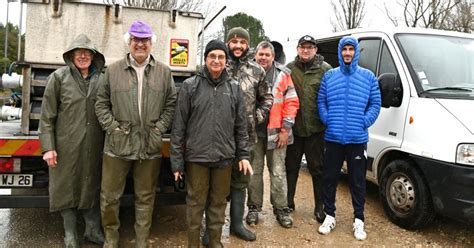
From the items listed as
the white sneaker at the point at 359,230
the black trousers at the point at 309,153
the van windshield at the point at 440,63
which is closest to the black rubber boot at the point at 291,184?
the black trousers at the point at 309,153

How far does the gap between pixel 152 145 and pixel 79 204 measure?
2.70ft

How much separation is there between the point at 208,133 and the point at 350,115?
1.53m

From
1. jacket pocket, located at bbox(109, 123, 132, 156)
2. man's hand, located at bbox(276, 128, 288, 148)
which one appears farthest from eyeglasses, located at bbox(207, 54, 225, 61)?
man's hand, located at bbox(276, 128, 288, 148)

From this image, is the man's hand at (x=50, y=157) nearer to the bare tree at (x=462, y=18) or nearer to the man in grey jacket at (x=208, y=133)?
the man in grey jacket at (x=208, y=133)

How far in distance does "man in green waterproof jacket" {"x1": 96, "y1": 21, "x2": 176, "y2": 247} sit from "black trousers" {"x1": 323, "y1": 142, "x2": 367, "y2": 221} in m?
1.75

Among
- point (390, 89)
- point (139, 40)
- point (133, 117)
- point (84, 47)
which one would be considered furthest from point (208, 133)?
point (390, 89)

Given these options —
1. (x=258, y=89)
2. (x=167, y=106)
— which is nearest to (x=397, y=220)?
(x=258, y=89)

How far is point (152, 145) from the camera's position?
3.34 meters

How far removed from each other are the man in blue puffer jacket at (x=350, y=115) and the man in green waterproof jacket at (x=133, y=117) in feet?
5.41

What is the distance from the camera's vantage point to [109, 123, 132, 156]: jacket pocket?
3252mm

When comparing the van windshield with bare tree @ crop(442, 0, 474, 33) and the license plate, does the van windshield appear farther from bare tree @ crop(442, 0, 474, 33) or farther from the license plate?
bare tree @ crop(442, 0, 474, 33)

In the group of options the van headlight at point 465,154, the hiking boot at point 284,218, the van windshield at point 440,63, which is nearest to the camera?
the van headlight at point 465,154

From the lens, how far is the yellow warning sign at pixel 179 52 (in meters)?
4.24

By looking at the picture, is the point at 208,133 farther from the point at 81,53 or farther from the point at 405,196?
the point at 405,196
